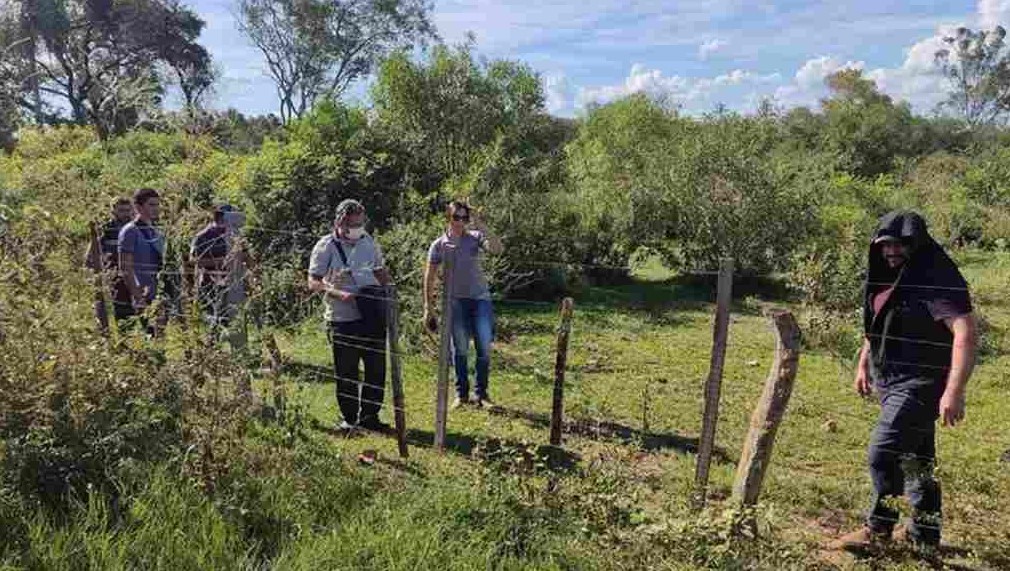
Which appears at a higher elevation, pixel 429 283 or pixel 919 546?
pixel 429 283

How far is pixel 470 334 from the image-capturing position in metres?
6.61

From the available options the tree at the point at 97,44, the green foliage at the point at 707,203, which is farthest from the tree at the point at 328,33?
the green foliage at the point at 707,203

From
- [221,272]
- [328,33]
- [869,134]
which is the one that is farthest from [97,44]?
[221,272]

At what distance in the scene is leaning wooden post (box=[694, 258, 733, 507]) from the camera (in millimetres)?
3969

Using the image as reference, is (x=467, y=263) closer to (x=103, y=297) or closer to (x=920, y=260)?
(x=103, y=297)

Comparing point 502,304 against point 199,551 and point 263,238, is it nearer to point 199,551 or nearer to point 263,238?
point 263,238

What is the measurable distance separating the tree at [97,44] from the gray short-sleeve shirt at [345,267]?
1213 inches

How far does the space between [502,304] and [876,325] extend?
7946 millimetres

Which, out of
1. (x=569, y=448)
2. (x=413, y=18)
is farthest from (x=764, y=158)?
(x=413, y=18)

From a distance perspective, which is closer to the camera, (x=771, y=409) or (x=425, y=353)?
(x=771, y=409)

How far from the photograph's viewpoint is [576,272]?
13.3 metres

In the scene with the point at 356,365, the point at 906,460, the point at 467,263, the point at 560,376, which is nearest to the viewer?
the point at 906,460

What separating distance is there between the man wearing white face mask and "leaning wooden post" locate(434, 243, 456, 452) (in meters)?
0.67

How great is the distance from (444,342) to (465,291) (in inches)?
53.3
